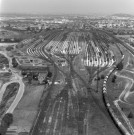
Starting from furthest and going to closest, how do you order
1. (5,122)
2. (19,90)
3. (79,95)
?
(19,90) → (79,95) → (5,122)

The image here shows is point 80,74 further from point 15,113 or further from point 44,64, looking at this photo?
point 15,113

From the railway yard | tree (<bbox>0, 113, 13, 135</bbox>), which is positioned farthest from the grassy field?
tree (<bbox>0, 113, 13, 135</bbox>)

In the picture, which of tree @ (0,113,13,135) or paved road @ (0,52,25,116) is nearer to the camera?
tree @ (0,113,13,135)

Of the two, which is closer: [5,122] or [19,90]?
[5,122]

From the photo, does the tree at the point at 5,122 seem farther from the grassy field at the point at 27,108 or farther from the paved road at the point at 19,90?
the paved road at the point at 19,90

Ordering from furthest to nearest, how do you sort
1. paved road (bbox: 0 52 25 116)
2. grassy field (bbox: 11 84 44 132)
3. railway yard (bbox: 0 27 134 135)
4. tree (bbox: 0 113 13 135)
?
paved road (bbox: 0 52 25 116) → grassy field (bbox: 11 84 44 132) → railway yard (bbox: 0 27 134 135) → tree (bbox: 0 113 13 135)

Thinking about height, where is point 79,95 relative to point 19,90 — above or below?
above

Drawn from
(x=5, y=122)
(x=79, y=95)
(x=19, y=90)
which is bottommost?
(x=19, y=90)

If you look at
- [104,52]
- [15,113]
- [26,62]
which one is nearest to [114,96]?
[15,113]

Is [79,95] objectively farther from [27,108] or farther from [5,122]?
[5,122]

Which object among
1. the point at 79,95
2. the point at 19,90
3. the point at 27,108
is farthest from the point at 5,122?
the point at 79,95

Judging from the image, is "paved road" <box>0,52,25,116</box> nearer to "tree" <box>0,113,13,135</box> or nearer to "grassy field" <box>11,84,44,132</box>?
"grassy field" <box>11,84,44,132</box>
